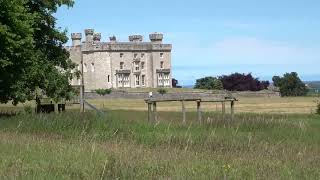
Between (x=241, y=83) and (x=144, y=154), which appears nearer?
(x=144, y=154)

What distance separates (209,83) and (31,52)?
112986mm

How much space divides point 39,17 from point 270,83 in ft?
406

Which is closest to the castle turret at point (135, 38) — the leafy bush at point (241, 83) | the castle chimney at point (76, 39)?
the castle chimney at point (76, 39)

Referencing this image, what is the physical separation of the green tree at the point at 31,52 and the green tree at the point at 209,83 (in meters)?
98.0

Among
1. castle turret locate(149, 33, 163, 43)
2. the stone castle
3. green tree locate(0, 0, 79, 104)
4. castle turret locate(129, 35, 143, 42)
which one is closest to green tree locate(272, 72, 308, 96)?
the stone castle

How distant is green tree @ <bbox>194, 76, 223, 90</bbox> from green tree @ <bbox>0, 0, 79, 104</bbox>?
98.0 metres

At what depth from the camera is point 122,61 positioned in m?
155

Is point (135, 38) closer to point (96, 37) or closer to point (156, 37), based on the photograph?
point (156, 37)

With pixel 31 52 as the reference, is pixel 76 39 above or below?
above

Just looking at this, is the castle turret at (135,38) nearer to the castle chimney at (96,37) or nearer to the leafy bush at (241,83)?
the castle chimney at (96,37)

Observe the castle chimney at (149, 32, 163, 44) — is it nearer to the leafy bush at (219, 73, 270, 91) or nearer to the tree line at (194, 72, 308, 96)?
the tree line at (194, 72, 308, 96)

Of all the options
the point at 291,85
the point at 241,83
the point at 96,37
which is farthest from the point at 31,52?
the point at 96,37

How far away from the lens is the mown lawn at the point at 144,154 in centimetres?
1065

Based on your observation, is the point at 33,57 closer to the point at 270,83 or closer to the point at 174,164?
the point at 174,164
